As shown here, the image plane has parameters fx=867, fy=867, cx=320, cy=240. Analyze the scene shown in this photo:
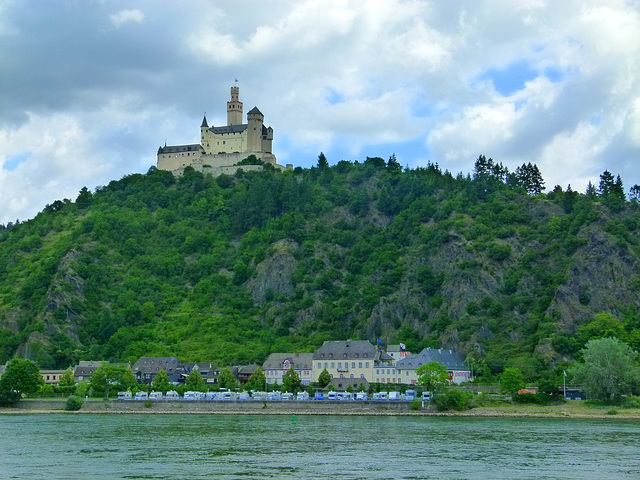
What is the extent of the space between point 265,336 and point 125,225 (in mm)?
46933

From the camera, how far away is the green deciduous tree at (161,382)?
11200 cm

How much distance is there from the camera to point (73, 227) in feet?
546

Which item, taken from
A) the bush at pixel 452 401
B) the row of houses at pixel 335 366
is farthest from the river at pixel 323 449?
the row of houses at pixel 335 366

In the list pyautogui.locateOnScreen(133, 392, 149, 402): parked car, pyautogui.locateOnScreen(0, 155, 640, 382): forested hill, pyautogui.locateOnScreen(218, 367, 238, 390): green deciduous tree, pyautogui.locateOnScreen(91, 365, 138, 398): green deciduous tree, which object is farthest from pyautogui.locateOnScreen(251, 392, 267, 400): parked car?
pyautogui.locateOnScreen(91, 365, 138, 398): green deciduous tree

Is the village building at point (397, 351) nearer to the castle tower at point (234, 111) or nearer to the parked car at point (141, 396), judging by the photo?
the parked car at point (141, 396)

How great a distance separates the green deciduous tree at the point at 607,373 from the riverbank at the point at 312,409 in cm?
182

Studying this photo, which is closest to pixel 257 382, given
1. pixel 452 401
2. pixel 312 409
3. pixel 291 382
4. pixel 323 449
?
pixel 291 382

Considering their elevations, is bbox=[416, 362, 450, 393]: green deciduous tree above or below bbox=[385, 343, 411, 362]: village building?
below

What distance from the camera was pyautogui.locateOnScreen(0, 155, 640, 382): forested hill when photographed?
4759 inches

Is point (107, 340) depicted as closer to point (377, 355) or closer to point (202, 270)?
point (202, 270)

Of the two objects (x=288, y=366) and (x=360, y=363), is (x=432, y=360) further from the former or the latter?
(x=288, y=366)

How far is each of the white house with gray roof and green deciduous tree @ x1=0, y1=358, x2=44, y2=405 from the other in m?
46.0

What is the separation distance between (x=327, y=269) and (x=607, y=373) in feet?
204

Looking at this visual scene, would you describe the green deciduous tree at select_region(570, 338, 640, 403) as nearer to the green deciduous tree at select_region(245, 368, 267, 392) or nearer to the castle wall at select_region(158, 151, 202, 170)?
the green deciduous tree at select_region(245, 368, 267, 392)
